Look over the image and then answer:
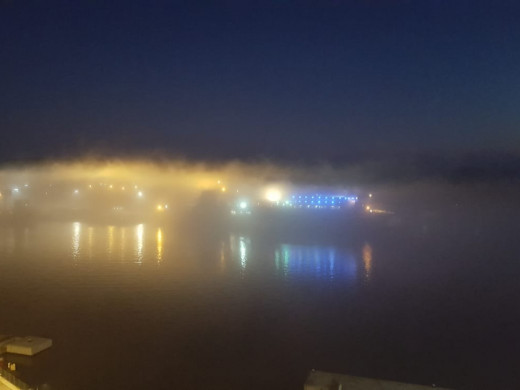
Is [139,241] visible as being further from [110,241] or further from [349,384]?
[349,384]

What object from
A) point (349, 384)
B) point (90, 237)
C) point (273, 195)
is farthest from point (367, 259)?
point (349, 384)

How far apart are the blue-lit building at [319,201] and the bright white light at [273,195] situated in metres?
0.23

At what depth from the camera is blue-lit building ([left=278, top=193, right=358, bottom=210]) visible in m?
17.8

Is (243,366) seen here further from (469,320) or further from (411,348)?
(469,320)

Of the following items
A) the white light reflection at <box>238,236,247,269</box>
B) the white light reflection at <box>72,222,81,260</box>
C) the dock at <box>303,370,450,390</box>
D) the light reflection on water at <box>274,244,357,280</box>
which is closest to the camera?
the dock at <box>303,370,450,390</box>

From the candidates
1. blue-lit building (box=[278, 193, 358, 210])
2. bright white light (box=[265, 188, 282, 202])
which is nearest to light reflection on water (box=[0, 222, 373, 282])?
bright white light (box=[265, 188, 282, 202])

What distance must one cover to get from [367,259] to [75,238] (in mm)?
8054

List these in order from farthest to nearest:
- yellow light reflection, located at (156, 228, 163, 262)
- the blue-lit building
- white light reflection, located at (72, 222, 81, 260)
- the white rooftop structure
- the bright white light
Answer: the blue-lit building, the bright white light, white light reflection, located at (72, 222, 81, 260), yellow light reflection, located at (156, 228, 163, 262), the white rooftop structure

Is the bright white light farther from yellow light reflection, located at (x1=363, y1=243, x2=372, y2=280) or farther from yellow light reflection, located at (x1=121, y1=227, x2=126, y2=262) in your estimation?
yellow light reflection, located at (x1=121, y1=227, x2=126, y2=262)

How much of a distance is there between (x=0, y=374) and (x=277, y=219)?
14.1 m

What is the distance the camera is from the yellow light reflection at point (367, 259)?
10.1 m

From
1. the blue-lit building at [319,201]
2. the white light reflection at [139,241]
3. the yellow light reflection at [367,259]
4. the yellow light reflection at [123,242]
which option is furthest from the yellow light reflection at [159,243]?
the blue-lit building at [319,201]

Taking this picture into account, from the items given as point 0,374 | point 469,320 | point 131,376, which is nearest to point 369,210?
point 469,320

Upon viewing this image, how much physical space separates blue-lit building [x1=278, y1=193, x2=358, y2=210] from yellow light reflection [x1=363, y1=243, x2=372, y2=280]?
14.8 ft
